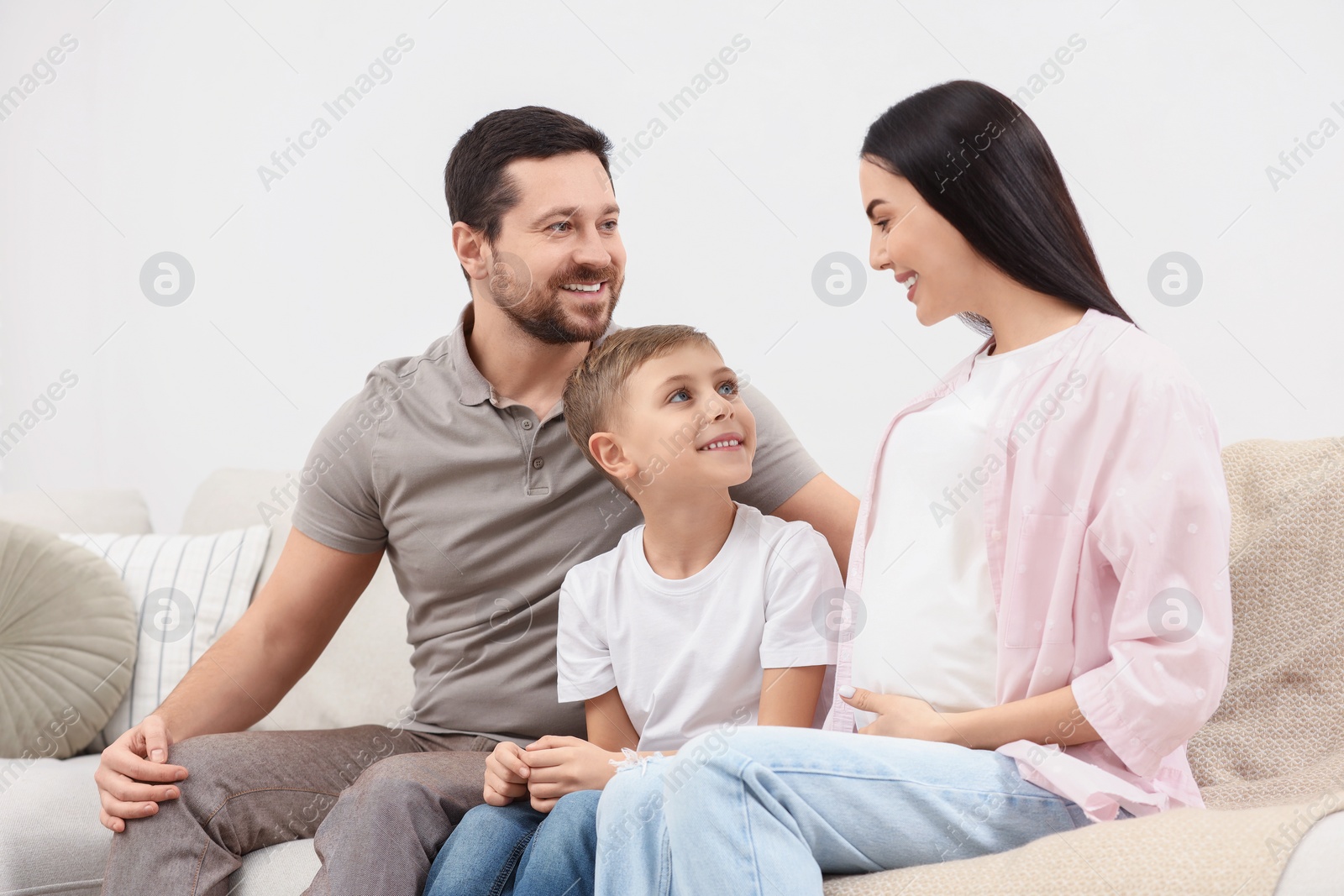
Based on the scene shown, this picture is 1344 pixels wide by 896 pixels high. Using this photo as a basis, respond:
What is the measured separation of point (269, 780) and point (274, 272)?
4.46 feet

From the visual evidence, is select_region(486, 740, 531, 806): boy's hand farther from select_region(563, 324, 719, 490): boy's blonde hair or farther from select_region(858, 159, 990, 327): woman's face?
select_region(858, 159, 990, 327): woman's face

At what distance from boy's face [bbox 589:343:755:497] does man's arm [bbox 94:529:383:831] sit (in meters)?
0.50

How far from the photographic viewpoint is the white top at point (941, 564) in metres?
Answer: 1.13

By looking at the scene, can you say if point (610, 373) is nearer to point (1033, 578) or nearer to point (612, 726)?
point (612, 726)

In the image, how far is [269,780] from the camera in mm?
1334

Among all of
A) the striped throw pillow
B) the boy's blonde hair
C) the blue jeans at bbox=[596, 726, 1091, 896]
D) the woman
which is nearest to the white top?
the woman

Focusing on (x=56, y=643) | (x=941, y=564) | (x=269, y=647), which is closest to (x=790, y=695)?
(x=941, y=564)

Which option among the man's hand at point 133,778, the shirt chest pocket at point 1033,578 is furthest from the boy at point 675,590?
the man's hand at point 133,778

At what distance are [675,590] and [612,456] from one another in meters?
0.19

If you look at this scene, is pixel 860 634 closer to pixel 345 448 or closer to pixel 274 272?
pixel 345 448

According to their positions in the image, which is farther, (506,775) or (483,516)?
(483,516)

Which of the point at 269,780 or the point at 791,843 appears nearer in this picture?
the point at 791,843

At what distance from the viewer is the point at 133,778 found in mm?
1257

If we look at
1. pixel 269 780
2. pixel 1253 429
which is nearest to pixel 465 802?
pixel 269 780
